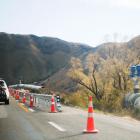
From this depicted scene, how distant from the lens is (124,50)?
2606 inches

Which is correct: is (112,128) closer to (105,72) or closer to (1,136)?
(1,136)

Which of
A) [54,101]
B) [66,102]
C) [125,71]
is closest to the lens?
[54,101]

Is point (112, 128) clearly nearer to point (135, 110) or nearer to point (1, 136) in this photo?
point (1, 136)

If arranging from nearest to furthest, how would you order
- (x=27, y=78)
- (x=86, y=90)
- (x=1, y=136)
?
(x=1, y=136) < (x=86, y=90) < (x=27, y=78)

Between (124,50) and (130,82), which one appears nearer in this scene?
(130,82)

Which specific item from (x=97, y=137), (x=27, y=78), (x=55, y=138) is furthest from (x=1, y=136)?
(x=27, y=78)

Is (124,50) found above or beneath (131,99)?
above

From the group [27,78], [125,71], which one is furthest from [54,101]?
[27,78]

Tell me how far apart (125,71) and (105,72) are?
10.4 ft

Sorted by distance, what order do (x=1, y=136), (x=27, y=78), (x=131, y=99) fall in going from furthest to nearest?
(x=27, y=78)
(x=131, y=99)
(x=1, y=136)

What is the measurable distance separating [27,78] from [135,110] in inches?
7020

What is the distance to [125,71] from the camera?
5900 centimetres

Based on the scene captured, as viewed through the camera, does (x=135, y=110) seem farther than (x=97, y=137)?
Yes

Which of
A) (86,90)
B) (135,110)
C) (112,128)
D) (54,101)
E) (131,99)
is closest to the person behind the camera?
(112,128)
